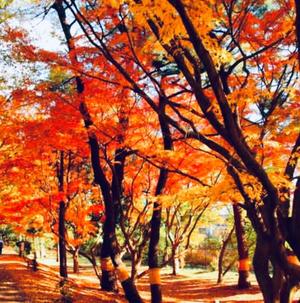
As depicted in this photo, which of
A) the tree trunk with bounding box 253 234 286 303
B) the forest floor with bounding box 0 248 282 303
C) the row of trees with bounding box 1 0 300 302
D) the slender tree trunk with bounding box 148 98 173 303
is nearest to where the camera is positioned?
the row of trees with bounding box 1 0 300 302

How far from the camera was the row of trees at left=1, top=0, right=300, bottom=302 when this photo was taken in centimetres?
527

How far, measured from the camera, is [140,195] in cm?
1859

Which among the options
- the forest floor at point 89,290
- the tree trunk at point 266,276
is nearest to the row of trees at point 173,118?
the tree trunk at point 266,276

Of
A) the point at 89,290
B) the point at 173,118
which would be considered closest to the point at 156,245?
the point at 173,118

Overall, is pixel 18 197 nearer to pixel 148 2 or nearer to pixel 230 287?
pixel 230 287

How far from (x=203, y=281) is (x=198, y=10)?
64.0 ft

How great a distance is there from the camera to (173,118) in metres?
Result: 13.2

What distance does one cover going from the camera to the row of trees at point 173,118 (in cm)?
527

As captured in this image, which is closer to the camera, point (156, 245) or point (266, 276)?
point (266, 276)

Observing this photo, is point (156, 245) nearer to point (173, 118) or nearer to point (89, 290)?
point (173, 118)

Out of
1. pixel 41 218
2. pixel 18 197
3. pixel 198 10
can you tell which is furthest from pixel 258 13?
pixel 41 218

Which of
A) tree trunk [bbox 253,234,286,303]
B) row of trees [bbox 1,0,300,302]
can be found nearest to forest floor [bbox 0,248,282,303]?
row of trees [bbox 1,0,300,302]

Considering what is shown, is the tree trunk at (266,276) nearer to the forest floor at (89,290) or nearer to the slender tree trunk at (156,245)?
the forest floor at (89,290)

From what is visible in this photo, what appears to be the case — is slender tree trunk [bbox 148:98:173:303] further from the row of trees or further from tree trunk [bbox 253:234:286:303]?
tree trunk [bbox 253:234:286:303]
